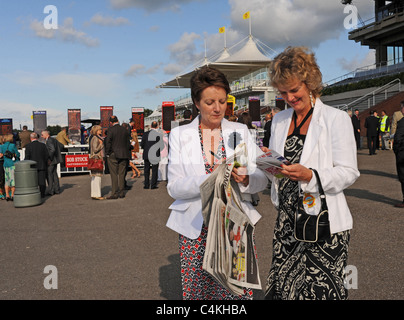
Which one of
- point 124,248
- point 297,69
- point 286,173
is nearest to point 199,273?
point 286,173

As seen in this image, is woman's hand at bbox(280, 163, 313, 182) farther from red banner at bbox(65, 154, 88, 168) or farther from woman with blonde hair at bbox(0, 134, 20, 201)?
red banner at bbox(65, 154, 88, 168)

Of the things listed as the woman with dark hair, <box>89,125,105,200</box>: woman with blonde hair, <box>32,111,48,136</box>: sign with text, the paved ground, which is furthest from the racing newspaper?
<box>32,111,48,136</box>: sign with text

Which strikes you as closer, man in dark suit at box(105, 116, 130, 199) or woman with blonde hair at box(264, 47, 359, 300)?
woman with blonde hair at box(264, 47, 359, 300)

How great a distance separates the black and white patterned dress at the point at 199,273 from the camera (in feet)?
8.95

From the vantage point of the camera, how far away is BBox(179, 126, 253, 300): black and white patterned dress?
107 inches

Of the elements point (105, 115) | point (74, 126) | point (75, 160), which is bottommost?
point (75, 160)

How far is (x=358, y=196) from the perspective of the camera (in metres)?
9.73

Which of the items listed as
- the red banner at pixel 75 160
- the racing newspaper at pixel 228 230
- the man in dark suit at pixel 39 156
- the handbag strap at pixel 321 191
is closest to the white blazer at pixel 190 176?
the racing newspaper at pixel 228 230

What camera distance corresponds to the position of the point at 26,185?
1073 centimetres

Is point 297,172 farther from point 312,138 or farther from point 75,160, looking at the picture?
point 75,160

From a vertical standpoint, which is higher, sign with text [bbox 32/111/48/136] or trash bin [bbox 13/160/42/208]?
sign with text [bbox 32/111/48/136]

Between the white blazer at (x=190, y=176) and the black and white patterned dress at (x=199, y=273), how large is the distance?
6 centimetres

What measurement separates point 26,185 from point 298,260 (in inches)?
379

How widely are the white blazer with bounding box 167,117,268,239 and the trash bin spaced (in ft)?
29.0
